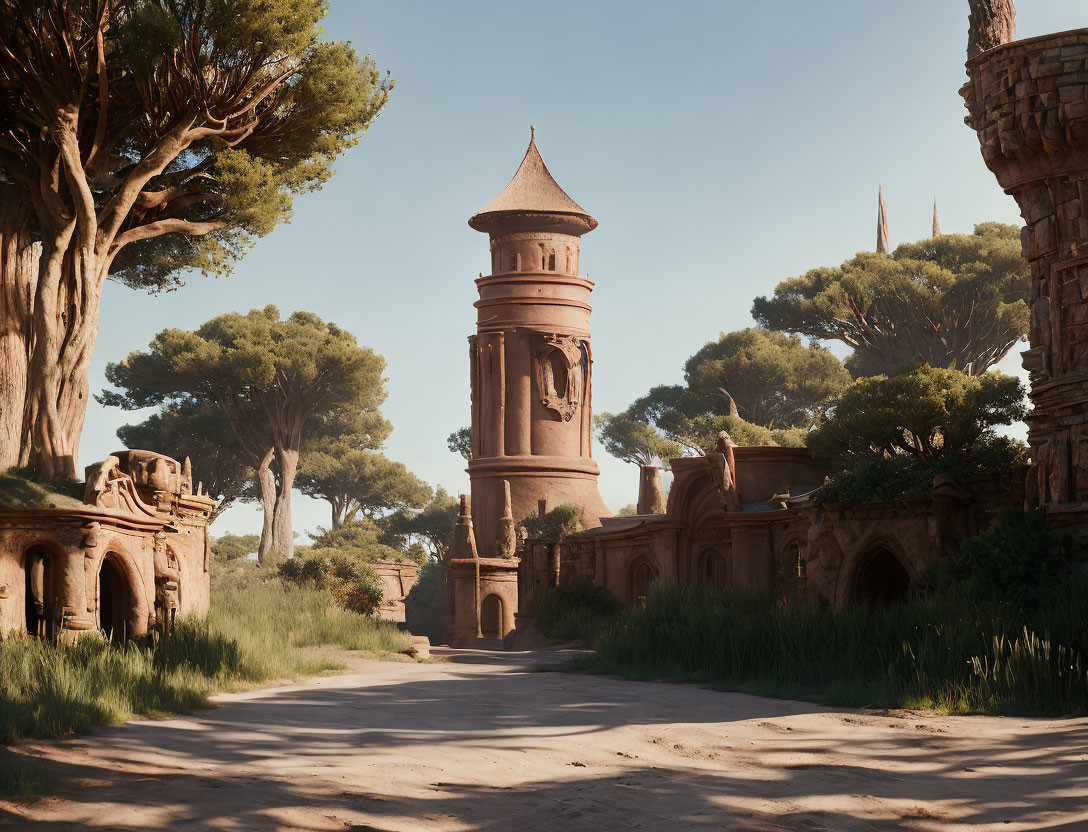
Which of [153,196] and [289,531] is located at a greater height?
[153,196]

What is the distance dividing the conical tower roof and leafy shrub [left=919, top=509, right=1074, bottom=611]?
3080 cm

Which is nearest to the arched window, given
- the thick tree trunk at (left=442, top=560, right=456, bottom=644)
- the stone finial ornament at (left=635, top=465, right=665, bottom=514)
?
the stone finial ornament at (left=635, top=465, right=665, bottom=514)

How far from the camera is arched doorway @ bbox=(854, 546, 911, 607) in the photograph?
779 inches

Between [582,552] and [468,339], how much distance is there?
13.8m

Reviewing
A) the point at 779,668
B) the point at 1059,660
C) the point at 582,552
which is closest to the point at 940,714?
the point at 1059,660

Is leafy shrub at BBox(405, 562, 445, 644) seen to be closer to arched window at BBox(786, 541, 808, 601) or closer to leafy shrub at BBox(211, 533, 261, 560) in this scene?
leafy shrub at BBox(211, 533, 261, 560)

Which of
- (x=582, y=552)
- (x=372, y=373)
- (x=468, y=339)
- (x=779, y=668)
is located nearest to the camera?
(x=779, y=668)

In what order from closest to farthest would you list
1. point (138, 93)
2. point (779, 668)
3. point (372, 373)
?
1. point (779, 668)
2. point (138, 93)
3. point (372, 373)

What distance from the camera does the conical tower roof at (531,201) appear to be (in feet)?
148

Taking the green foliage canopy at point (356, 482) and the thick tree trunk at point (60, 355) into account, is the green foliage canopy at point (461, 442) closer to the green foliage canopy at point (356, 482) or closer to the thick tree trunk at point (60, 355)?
the green foliage canopy at point (356, 482)

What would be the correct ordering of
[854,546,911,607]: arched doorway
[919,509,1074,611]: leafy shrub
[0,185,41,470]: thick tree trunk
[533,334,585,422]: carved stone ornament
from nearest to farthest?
[919,509,1074,611]: leafy shrub < [854,546,911,607]: arched doorway < [0,185,41,470]: thick tree trunk < [533,334,585,422]: carved stone ornament

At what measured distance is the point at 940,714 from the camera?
40.1ft

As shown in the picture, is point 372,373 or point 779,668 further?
point 372,373

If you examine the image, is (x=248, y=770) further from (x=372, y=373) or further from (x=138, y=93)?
(x=372, y=373)
